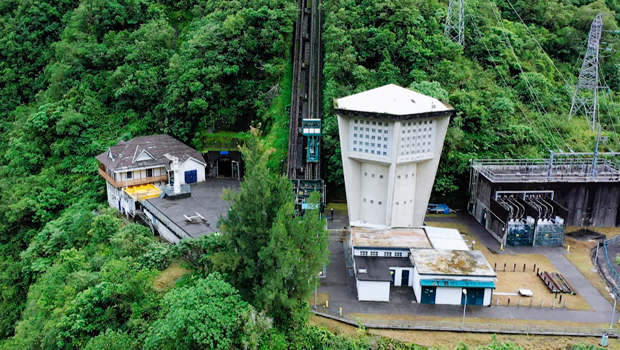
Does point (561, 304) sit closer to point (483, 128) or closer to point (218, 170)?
point (483, 128)

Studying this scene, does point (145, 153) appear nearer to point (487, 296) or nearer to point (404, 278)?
point (404, 278)

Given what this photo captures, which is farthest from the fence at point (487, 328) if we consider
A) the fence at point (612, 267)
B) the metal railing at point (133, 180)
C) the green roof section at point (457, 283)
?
the metal railing at point (133, 180)

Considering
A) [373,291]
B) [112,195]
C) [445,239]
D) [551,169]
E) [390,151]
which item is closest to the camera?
[373,291]

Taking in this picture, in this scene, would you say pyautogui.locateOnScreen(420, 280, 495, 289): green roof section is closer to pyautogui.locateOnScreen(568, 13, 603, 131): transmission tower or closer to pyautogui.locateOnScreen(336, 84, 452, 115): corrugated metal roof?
pyautogui.locateOnScreen(336, 84, 452, 115): corrugated metal roof

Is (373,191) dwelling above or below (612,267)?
above

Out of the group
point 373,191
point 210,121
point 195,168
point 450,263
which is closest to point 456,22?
point 373,191

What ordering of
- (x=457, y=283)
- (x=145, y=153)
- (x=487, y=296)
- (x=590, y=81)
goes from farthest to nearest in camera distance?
(x=590, y=81) → (x=145, y=153) → (x=487, y=296) → (x=457, y=283)
